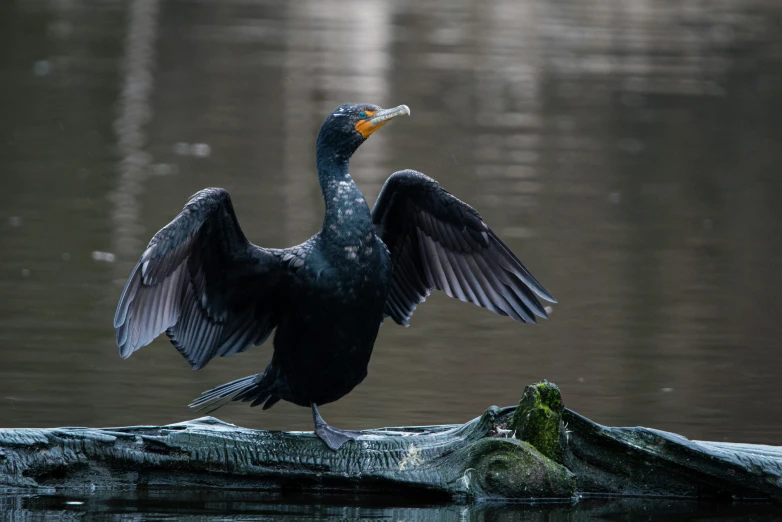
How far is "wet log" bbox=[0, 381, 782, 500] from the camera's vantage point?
Result: 5688mm

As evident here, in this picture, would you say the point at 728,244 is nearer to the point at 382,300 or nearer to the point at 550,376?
the point at 550,376

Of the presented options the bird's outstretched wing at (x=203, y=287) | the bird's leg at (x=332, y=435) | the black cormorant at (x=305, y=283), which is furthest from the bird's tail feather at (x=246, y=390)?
the bird's leg at (x=332, y=435)

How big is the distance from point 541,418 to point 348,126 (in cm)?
158

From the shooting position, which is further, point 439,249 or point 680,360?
point 680,360

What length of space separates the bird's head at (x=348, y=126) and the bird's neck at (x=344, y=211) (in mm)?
169

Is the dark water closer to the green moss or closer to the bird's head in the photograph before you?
the green moss

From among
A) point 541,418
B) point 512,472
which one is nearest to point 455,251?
point 541,418

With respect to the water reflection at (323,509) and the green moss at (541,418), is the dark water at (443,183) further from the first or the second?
the green moss at (541,418)

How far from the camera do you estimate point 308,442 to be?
5.91 meters

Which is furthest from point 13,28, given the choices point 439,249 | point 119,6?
point 439,249

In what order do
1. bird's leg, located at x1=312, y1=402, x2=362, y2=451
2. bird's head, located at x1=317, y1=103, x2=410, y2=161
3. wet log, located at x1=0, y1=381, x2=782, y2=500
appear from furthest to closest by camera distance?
bird's head, located at x1=317, y1=103, x2=410, y2=161, bird's leg, located at x1=312, y1=402, x2=362, y2=451, wet log, located at x1=0, y1=381, x2=782, y2=500

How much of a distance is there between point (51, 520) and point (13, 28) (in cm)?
2274

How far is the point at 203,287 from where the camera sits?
600cm

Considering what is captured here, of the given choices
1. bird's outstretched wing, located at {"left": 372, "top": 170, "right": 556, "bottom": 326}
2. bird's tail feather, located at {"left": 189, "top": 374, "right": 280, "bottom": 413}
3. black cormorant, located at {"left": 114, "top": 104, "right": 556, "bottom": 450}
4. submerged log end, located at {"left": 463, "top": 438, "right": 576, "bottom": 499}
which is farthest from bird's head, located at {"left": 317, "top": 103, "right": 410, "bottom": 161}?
submerged log end, located at {"left": 463, "top": 438, "right": 576, "bottom": 499}
